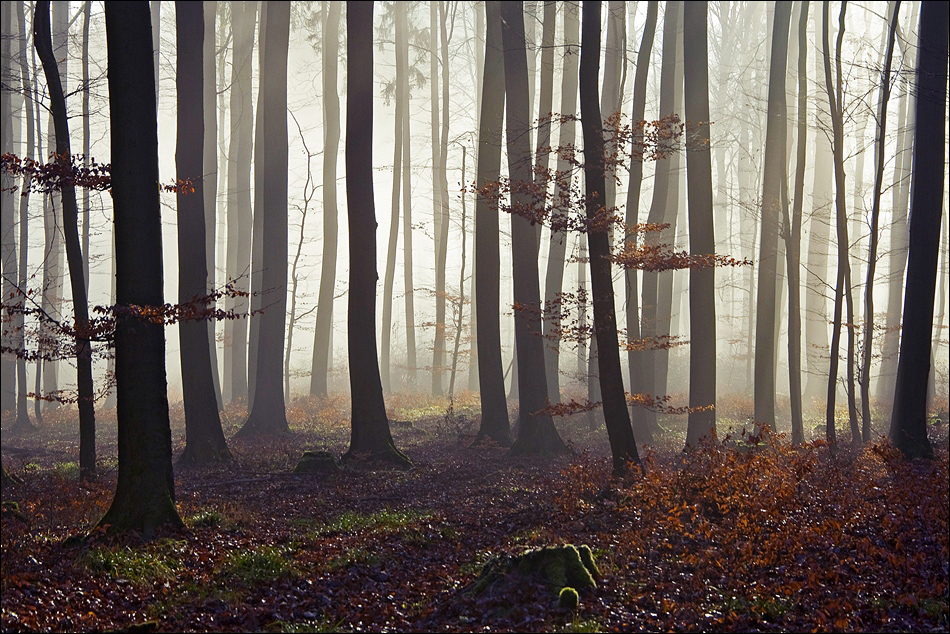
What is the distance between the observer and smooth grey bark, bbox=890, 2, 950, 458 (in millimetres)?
12898

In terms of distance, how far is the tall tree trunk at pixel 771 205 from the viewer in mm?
16906

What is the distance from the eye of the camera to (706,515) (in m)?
8.89

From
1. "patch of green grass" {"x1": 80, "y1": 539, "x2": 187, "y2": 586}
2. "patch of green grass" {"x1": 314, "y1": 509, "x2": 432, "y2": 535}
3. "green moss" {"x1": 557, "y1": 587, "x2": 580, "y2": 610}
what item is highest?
"patch of green grass" {"x1": 80, "y1": 539, "x2": 187, "y2": 586}

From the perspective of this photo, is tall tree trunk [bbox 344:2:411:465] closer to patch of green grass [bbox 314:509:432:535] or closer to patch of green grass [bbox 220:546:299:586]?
patch of green grass [bbox 314:509:432:535]

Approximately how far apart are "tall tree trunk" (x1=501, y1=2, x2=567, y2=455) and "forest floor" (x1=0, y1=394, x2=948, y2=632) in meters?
3.04

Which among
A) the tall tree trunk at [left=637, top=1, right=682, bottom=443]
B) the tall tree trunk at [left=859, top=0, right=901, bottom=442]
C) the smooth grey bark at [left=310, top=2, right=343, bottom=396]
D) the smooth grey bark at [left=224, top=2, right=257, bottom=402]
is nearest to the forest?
the tall tree trunk at [left=637, top=1, right=682, bottom=443]

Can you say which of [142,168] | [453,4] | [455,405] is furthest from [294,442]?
[453,4]

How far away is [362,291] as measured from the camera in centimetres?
1388

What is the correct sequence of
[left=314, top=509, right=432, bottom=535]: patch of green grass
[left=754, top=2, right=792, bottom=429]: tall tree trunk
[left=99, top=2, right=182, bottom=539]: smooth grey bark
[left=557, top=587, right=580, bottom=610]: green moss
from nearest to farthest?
[left=557, top=587, right=580, bottom=610]: green moss < [left=99, top=2, right=182, bottom=539]: smooth grey bark < [left=314, top=509, right=432, bottom=535]: patch of green grass < [left=754, top=2, right=792, bottom=429]: tall tree trunk

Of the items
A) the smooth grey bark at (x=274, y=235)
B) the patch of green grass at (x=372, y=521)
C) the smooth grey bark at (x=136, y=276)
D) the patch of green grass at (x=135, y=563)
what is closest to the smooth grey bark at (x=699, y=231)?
the patch of green grass at (x=372, y=521)

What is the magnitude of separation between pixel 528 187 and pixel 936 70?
26.3ft

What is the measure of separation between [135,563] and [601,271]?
279 inches

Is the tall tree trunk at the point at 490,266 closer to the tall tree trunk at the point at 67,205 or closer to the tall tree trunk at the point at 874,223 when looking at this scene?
the tall tree trunk at the point at 874,223

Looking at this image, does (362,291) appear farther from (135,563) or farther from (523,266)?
(135,563)
